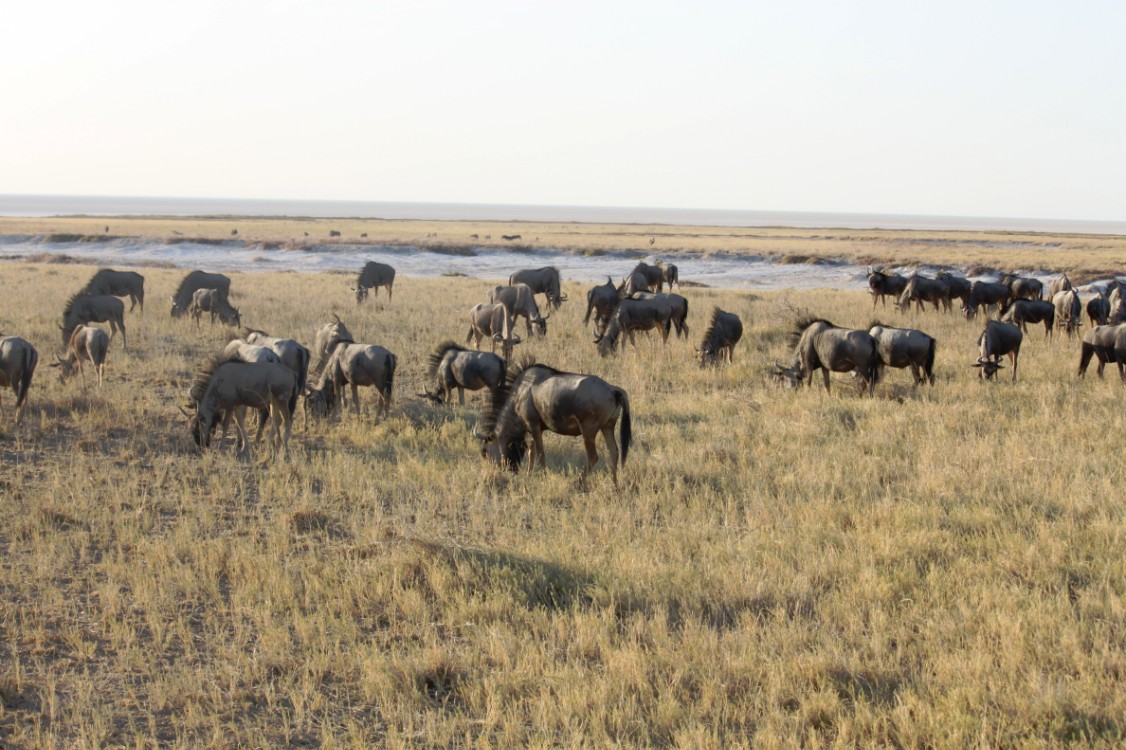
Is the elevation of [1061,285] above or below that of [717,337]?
above

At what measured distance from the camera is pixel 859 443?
1161 cm

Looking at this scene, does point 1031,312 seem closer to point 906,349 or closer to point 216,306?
point 906,349

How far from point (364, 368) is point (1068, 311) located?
19.0 m

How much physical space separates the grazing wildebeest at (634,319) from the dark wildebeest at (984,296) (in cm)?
1129

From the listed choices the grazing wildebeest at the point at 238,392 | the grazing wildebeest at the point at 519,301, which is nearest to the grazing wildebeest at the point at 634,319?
the grazing wildebeest at the point at 519,301

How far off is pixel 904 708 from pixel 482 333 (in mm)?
14840

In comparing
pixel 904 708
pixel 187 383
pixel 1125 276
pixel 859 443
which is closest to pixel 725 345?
pixel 859 443

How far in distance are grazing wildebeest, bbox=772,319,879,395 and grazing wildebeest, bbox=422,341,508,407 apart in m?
5.34

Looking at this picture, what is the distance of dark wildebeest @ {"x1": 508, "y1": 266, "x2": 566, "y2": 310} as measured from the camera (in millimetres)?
26703

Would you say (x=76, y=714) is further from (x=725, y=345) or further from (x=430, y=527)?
(x=725, y=345)

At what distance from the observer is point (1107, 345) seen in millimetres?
15781

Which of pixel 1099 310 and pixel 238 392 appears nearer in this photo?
pixel 238 392

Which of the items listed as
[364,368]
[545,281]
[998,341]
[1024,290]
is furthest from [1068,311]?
[364,368]

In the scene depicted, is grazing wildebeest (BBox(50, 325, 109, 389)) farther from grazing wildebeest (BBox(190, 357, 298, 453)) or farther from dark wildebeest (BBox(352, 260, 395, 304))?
dark wildebeest (BBox(352, 260, 395, 304))
